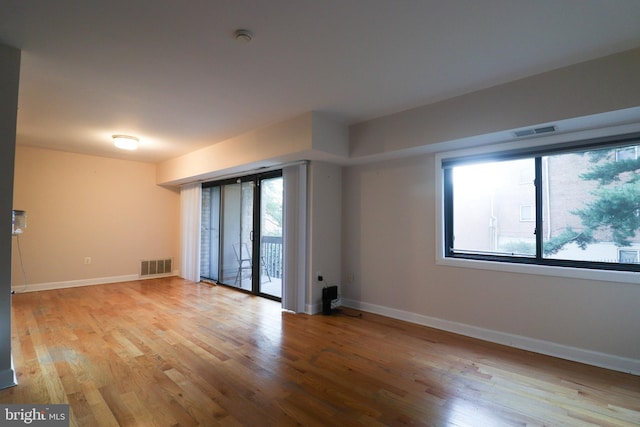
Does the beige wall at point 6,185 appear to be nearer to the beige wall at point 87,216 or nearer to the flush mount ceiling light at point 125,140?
the flush mount ceiling light at point 125,140

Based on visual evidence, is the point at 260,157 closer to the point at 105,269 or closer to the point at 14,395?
the point at 14,395

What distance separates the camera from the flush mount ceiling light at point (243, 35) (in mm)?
2004

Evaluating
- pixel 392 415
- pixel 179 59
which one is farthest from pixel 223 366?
pixel 179 59

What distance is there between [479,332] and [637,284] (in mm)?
1401

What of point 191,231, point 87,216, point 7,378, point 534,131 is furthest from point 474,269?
point 87,216

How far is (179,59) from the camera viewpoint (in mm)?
2377

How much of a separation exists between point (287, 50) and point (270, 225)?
10.8 ft

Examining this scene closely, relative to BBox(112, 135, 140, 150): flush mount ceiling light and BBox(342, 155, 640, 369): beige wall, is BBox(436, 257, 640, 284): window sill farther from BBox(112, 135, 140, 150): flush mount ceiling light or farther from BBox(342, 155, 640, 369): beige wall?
BBox(112, 135, 140, 150): flush mount ceiling light

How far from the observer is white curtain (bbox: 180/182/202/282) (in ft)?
20.4

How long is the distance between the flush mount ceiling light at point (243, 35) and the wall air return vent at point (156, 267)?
5999mm

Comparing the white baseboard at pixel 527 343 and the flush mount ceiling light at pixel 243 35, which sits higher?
the flush mount ceiling light at pixel 243 35

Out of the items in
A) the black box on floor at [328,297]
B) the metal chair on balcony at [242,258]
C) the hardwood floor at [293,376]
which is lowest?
the hardwood floor at [293,376]

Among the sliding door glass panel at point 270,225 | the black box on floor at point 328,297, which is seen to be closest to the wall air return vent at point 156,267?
the sliding door glass panel at point 270,225

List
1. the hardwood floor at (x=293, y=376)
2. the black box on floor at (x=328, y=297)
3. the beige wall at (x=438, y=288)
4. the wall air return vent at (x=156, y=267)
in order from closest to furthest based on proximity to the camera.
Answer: the hardwood floor at (x=293, y=376) → the beige wall at (x=438, y=288) → the black box on floor at (x=328, y=297) → the wall air return vent at (x=156, y=267)
